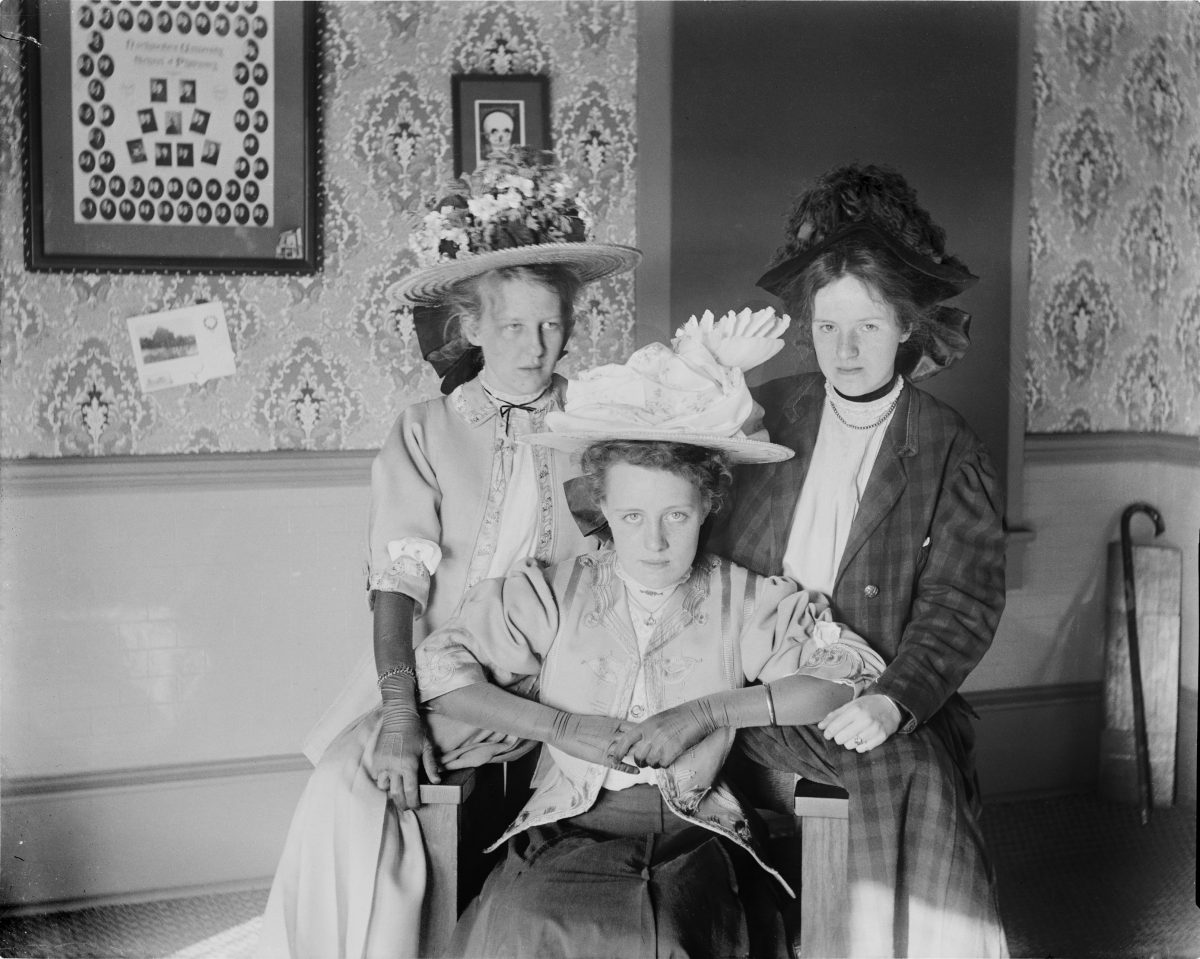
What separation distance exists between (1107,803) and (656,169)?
2.11 m

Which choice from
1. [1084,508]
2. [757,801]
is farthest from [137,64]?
[1084,508]

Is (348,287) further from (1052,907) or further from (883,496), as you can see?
(1052,907)

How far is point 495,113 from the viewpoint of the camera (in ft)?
9.07

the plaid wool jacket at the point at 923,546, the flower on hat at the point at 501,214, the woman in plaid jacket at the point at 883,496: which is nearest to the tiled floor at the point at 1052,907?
the woman in plaid jacket at the point at 883,496

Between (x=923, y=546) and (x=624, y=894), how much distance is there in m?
0.91

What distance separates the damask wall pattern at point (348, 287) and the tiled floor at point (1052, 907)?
3.82 ft

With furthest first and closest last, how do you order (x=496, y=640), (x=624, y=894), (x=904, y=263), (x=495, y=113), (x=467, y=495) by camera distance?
(x=495, y=113)
(x=467, y=495)
(x=904, y=263)
(x=496, y=640)
(x=624, y=894)

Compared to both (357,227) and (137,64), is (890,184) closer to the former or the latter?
(357,227)

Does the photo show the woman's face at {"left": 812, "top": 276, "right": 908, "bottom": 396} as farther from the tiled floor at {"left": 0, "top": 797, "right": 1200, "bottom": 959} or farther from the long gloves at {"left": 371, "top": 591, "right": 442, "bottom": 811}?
the tiled floor at {"left": 0, "top": 797, "right": 1200, "bottom": 959}

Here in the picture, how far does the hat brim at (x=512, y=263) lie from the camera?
2.20m

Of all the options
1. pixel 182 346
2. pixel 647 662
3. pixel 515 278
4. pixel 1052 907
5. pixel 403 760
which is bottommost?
pixel 1052 907

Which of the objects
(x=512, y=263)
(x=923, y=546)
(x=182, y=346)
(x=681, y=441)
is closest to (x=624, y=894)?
(x=681, y=441)

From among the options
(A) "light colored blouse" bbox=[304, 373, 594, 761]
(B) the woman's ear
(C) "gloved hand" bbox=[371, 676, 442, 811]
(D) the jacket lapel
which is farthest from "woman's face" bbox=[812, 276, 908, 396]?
(C) "gloved hand" bbox=[371, 676, 442, 811]

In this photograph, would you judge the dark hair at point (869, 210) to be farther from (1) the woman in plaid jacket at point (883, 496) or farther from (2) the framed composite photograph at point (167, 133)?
(2) the framed composite photograph at point (167, 133)
